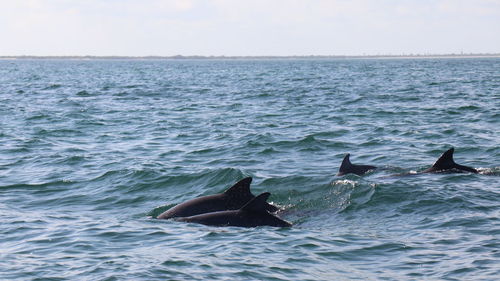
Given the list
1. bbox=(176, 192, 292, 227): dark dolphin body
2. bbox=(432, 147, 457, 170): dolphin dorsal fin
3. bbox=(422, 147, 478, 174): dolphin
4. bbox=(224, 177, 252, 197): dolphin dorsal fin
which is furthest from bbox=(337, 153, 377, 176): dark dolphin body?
bbox=(176, 192, 292, 227): dark dolphin body

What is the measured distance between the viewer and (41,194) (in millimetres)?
17734

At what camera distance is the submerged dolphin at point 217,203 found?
565 inches

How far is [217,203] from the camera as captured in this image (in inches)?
575

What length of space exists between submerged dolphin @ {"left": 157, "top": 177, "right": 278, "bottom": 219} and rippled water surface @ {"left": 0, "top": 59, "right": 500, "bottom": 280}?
0.44m

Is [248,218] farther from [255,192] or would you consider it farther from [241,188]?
[255,192]

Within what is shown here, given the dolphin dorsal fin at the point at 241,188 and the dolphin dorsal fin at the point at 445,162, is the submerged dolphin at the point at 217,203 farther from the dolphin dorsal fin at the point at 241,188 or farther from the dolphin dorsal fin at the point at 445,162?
the dolphin dorsal fin at the point at 445,162

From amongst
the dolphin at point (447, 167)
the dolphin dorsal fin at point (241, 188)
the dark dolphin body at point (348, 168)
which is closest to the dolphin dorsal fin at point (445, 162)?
the dolphin at point (447, 167)

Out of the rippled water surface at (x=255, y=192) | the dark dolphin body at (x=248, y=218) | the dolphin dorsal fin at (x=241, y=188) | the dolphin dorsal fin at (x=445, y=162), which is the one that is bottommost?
the rippled water surface at (x=255, y=192)

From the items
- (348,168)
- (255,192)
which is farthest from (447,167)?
(255,192)

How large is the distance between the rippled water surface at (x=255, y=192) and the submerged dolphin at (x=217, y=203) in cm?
44

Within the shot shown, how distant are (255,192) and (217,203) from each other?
2717 millimetres

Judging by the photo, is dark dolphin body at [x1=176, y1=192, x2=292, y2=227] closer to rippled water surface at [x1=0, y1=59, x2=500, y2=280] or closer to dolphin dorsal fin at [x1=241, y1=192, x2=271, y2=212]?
dolphin dorsal fin at [x1=241, y1=192, x2=271, y2=212]

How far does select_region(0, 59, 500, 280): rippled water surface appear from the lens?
11.5m

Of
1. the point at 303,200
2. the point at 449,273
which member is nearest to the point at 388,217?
the point at 303,200
